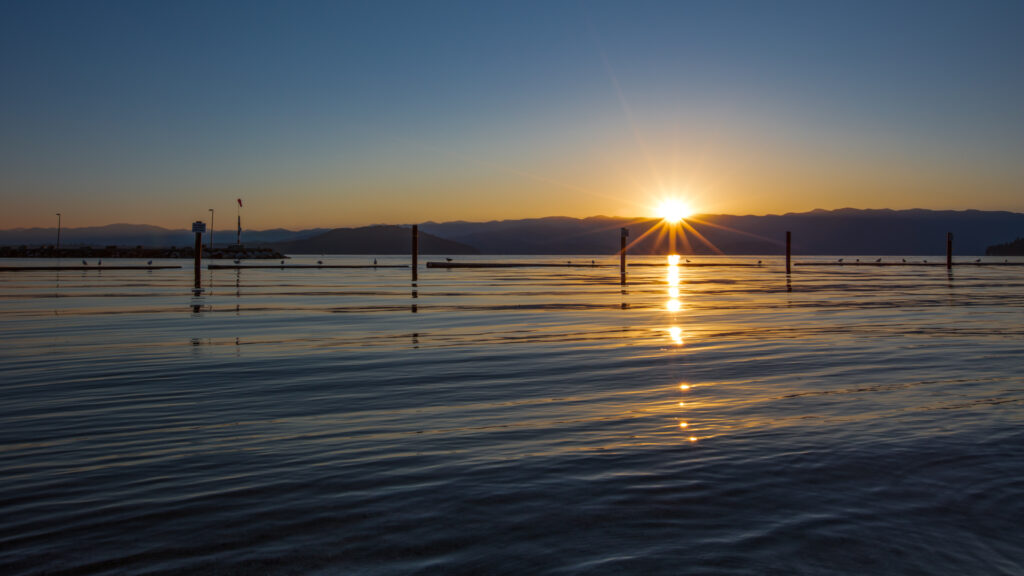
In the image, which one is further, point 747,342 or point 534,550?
point 747,342

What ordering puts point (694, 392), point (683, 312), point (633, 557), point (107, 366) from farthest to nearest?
point (683, 312), point (107, 366), point (694, 392), point (633, 557)

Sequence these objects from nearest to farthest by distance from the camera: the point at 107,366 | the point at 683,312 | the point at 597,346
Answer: the point at 107,366 → the point at 597,346 → the point at 683,312

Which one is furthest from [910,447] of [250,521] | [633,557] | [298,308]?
[298,308]

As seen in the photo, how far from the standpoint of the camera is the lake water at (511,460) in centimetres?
436

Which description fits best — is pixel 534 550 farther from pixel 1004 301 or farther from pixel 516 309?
pixel 1004 301

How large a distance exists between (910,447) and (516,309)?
20.8 m

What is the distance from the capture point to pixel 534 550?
172 inches

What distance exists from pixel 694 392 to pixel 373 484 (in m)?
5.77

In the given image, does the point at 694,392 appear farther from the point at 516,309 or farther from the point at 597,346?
the point at 516,309

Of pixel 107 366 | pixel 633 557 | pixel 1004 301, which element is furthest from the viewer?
pixel 1004 301

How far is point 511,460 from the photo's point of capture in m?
6.39

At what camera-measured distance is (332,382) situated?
10.9 meters

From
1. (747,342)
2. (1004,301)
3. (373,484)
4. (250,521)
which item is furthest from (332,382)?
(1004,301)

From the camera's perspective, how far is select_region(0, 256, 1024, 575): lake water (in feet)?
14.3
